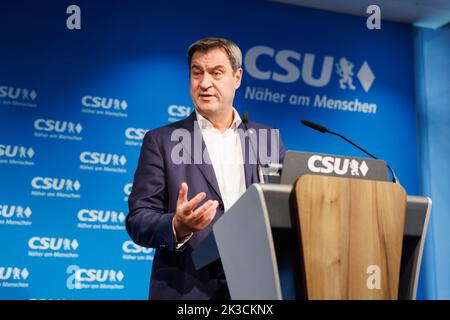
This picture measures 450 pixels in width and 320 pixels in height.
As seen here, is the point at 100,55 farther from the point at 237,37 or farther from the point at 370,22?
the point at 370,22

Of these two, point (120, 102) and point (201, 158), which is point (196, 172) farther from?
point (120, 102)

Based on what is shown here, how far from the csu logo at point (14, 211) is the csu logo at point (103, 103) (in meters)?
0.86

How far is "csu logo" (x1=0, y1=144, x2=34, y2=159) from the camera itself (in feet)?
12.9

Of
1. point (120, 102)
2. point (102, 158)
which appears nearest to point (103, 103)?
point (120, 102)

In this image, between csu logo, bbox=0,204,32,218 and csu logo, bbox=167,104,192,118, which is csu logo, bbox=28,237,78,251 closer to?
csu logo, bbox=0,204,32,218

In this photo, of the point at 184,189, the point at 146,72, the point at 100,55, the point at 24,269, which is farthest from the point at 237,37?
the point at 184,189

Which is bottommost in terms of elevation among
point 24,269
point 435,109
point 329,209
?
point 24,269

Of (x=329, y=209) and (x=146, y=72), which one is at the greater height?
(x=146, y=72)

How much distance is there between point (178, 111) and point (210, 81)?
2.04 metres

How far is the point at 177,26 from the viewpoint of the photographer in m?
4.51

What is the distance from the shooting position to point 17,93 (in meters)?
4.05

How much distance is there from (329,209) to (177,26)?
3.48 metres

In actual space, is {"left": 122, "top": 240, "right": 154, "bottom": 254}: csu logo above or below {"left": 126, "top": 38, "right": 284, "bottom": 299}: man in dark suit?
below

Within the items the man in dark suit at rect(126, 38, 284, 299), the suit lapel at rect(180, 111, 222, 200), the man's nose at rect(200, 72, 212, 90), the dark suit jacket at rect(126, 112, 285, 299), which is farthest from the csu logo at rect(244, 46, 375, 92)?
the suit lapel at rect(180, 111, 222, 200)
